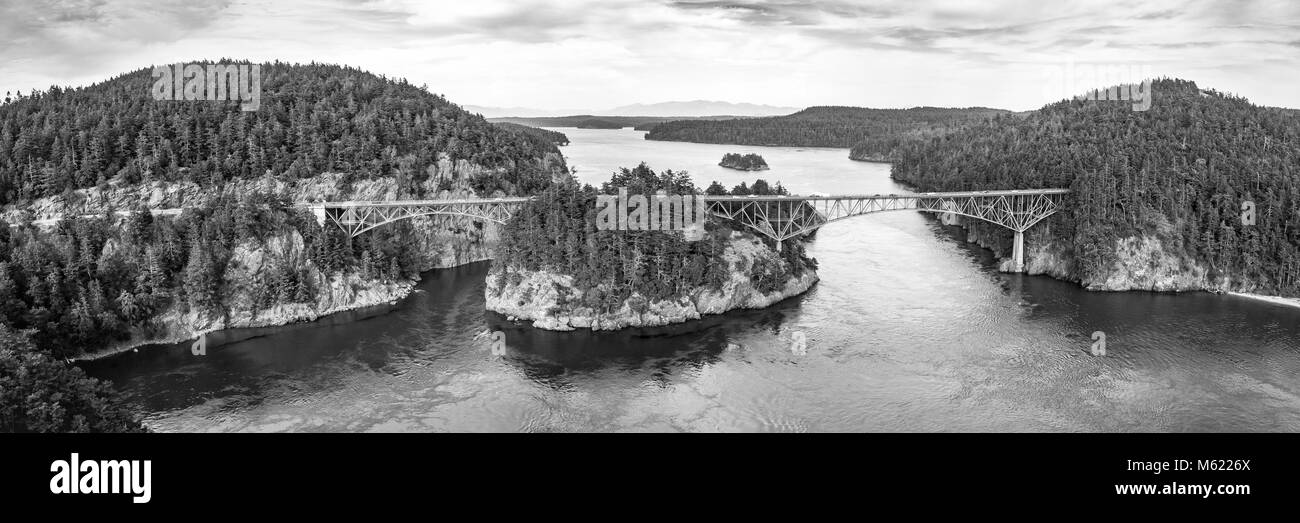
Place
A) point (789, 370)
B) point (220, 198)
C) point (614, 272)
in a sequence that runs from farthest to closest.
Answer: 1. point (220, 198)
2. point (614, 272)
3. point (789, 370)

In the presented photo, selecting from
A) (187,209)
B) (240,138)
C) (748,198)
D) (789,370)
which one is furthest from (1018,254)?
(240,138)

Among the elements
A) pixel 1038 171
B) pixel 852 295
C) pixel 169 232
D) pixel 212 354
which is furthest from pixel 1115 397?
pixel 169 232

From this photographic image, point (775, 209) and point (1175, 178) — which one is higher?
point (1175, 178)

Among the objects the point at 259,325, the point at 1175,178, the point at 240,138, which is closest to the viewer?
the point at 259,325

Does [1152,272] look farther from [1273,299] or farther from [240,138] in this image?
[240,138]

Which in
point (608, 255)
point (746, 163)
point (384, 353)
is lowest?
point (384, 353)

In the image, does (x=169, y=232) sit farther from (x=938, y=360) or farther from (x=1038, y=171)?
(x=1038, y=171)

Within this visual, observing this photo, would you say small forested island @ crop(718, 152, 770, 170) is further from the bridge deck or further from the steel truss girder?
the steel truss girder

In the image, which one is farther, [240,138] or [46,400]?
[240,138]
